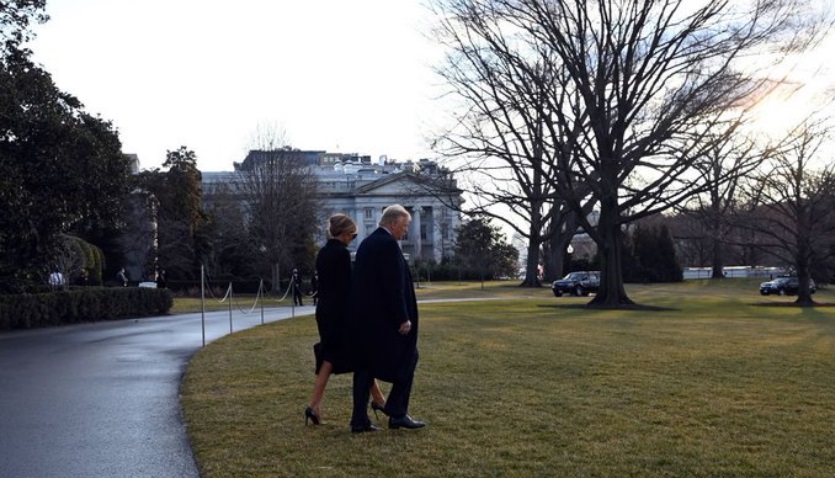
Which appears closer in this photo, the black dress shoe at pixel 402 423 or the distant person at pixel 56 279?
the black dress shoe at pixel 402 423

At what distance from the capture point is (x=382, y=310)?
282 inches

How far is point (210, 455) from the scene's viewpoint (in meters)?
6.49

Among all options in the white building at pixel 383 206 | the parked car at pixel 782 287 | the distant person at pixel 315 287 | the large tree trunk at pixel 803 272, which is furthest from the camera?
the white building at pixel 383 206

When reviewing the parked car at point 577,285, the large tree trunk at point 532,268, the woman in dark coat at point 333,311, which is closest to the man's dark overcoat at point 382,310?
the woman in dark coat at point 333,311

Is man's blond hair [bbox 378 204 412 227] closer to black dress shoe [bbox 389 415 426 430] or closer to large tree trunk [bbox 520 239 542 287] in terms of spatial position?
black dress shoe [bbox 389 415 426 430]

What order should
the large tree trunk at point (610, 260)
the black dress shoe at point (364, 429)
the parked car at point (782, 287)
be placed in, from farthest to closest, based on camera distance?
the parked car at point (782, 287), the large tree trunk at point (610, 260), the black dress shoe at point (364, 429)

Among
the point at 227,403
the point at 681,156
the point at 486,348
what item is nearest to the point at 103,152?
the point at 486,348

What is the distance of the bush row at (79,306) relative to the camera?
21781 mm

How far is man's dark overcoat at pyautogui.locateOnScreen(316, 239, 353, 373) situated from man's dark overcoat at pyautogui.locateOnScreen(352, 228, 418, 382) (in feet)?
1.06

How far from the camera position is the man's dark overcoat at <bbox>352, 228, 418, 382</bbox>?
7.10 m

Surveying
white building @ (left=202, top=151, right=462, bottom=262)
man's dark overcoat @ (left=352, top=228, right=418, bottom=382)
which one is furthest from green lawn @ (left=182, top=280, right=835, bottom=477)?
white building @ (left=202, top=151, right=462, bottom=262)

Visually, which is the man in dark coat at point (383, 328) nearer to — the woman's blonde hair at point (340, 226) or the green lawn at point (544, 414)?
the green lawn at point (544, 414)

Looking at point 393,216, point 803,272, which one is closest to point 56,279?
point 393,216

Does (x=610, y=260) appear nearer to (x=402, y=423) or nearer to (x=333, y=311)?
(x=333, y=311)
